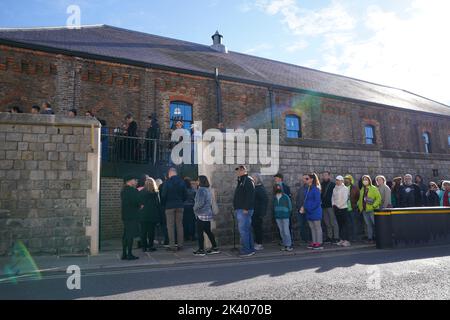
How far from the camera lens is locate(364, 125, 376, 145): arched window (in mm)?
20891

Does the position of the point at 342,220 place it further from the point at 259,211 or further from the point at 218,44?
the point at 218,44

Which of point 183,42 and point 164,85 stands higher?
point 183,42

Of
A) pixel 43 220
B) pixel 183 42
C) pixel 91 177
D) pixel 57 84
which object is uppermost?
pixel 183 42

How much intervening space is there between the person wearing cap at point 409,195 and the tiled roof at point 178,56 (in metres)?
9.46

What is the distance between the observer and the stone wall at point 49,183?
7.21 meters

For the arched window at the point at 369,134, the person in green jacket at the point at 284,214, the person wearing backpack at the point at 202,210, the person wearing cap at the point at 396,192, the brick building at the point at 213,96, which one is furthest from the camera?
the arched window at the point at 369,134

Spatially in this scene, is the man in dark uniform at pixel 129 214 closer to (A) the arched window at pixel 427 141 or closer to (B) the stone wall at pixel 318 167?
(B) the stone wall at pixel 318 167

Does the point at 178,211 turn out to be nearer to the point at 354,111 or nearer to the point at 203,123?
the point at 203,123

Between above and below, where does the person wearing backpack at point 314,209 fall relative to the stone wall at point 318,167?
below

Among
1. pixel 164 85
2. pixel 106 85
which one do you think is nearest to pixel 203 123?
pixel 164 85

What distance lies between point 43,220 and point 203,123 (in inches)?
371

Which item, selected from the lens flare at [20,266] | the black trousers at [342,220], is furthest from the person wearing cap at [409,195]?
the lens flare at [20,266]

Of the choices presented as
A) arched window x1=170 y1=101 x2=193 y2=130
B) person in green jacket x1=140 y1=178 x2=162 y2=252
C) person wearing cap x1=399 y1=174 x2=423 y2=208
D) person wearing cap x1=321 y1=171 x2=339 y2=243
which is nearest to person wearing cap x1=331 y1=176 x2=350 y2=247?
person wearing cap x1=321 y1=171 x2=339 y2=243
